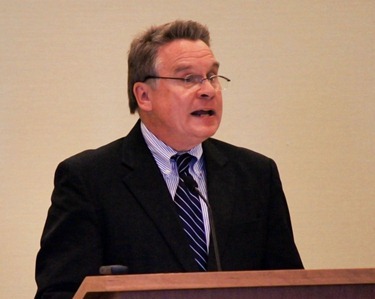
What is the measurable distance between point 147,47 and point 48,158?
32.6 inches

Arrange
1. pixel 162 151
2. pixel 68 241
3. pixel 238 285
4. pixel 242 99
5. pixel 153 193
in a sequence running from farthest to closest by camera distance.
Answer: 1. pixel 242 99
2. pixel 162 151
3. pixel 153 193
4. pixel 68 241
5. pixel 238 285

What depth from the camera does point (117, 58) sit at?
11.5 ft

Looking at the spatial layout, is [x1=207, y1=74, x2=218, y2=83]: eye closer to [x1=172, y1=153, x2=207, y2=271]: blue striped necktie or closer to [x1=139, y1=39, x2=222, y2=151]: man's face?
[x1=139, y1=39, x2=222, y2=151]: man's face

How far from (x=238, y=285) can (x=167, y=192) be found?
944 mm

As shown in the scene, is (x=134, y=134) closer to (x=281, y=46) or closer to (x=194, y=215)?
(x=194, y=215)

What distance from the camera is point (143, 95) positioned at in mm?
2816

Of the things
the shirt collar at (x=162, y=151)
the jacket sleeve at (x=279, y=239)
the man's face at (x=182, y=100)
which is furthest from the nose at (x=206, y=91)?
the jacket sleeve at (x=279, y=239)

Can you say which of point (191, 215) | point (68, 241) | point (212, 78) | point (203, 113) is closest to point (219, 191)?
point (191, 215)

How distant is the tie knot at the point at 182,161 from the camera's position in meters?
2.71

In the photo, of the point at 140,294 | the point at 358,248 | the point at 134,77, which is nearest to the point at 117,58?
the point at 134,77

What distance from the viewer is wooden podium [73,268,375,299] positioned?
5.57 feet

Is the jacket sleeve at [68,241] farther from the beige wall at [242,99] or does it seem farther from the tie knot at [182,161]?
the beige wall at [242,99]

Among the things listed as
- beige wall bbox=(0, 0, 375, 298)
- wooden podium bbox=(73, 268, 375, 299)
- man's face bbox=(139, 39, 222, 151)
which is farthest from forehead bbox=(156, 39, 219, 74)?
wooden podium bbox=(73, 268, 375, 299)

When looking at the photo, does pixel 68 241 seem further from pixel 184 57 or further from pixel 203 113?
pixel 184 57
